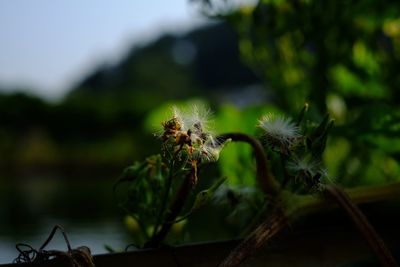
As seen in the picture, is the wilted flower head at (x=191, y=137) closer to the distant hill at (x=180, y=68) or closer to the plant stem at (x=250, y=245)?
the plant stem at (x=250, y=245)

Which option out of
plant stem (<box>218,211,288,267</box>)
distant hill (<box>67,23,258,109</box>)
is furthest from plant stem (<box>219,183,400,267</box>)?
distant hill (<box>67,23,258,109</box>)

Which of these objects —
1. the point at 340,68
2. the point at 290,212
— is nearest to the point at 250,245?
the point at 290,212

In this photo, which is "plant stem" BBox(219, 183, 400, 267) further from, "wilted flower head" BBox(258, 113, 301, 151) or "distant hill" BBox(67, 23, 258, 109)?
"distant hill" BBox(67, 23, 258, 109)

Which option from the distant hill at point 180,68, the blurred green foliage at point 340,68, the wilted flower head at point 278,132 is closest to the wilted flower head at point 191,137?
the wilted flower head at point 278,132

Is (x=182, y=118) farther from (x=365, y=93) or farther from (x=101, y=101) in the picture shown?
(x=101, y=101)

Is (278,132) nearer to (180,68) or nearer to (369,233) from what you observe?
(369,233)

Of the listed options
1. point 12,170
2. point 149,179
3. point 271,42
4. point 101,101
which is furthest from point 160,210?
point 101,101
